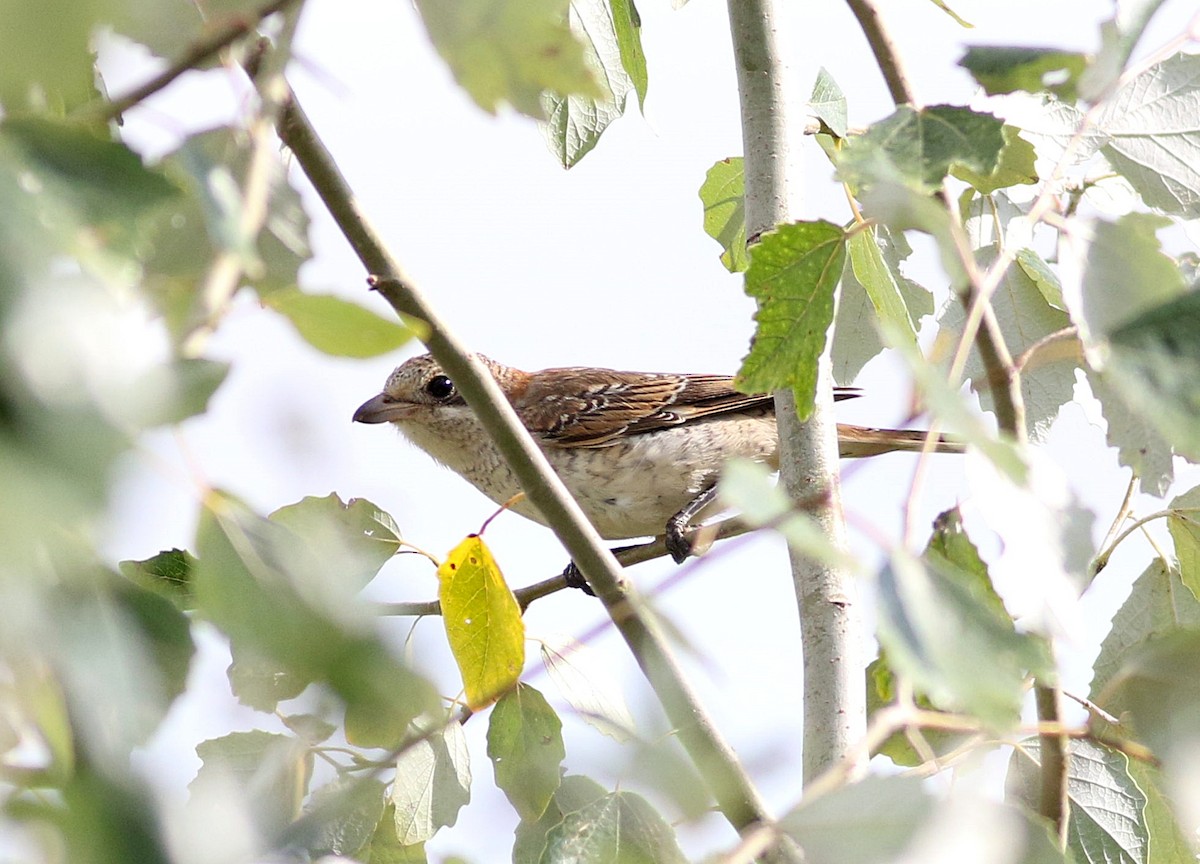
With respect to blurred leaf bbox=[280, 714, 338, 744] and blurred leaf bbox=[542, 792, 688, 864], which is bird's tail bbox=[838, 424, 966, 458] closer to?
blurred leaf bbox=[542, 792, 688, 864]

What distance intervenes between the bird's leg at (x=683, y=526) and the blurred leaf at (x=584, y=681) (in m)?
1.99

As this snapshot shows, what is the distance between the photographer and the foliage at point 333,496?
1.82 feet

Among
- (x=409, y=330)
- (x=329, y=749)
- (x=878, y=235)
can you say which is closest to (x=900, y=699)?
(x=409, y=330)

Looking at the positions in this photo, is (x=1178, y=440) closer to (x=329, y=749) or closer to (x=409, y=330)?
(x=409, y=330)

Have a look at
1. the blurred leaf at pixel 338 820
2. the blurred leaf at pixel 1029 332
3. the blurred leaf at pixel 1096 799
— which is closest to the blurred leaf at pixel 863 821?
the blurred leaf at pixel 338 820

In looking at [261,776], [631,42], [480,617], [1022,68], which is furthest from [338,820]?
[631,42]

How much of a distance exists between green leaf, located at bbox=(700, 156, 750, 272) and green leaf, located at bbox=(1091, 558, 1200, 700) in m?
1.10

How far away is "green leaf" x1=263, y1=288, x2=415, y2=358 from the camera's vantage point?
31.4 inches

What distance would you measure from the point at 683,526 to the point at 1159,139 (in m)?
2.92

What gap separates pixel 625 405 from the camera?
5137 mm

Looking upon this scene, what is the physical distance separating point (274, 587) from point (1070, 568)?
662 mm

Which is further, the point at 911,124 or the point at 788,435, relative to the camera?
the point at 788,435

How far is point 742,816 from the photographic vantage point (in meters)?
1.73

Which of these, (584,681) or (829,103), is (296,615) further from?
(829,103)
